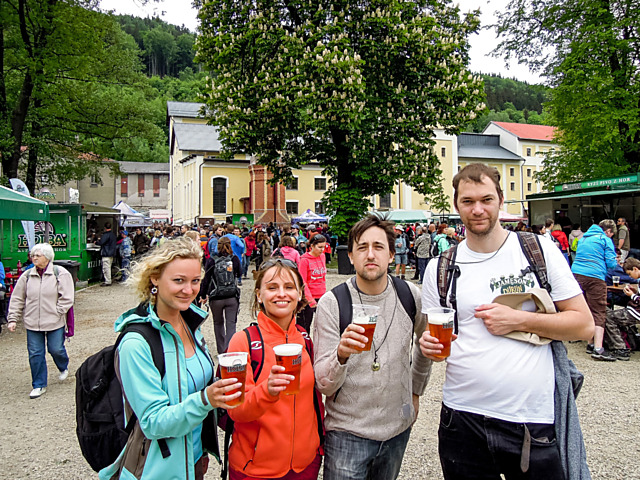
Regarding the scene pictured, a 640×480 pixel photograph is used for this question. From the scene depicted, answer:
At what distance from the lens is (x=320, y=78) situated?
1552 cm

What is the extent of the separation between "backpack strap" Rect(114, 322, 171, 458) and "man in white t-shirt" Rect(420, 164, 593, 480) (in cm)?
126

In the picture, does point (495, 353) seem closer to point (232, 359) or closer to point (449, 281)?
point (449, 281)

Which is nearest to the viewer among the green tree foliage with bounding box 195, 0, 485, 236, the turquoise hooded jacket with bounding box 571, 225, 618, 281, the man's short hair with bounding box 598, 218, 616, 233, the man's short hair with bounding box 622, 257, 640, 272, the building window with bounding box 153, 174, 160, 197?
the turquoise hooded jacket with bounding box 571, 225, 618, 281

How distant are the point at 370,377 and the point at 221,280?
16.7 ft

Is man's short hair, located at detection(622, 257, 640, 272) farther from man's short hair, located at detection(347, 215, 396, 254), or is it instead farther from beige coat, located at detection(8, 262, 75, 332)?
beige coat, located at detection(8, 262, 75, 332)

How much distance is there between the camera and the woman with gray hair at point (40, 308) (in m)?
6.00

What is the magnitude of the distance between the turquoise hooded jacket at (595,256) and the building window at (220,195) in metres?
42.3

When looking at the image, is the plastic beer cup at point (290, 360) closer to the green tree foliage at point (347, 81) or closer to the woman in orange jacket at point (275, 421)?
the woman in orange jacket at point (275, 421)

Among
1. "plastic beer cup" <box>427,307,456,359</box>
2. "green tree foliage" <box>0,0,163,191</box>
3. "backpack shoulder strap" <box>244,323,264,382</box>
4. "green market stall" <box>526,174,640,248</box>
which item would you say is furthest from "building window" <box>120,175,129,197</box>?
"plastic beer cup" <box>427,307,456,359</box>

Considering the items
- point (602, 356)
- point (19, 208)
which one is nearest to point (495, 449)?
point (602, 356)

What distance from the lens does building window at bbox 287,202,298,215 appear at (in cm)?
4653

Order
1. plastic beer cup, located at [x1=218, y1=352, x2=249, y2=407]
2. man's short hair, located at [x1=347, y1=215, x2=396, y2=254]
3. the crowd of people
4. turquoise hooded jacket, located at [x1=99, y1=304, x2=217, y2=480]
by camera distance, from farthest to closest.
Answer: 1. man's short hair, located at [x1=347, y1=215, x2=396, y2=254]
2. the crowd of people
3. turquoise hooded jacket, located at [x1=99, y1=304, x2=217, y2=480]
4. plastic beer cup, located at [x1=218, y1=352, x2=249, y2=407]

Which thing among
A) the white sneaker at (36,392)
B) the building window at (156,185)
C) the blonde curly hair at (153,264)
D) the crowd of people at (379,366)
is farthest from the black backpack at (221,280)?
the building window at (156,185)

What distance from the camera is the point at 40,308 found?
19.9 feet
